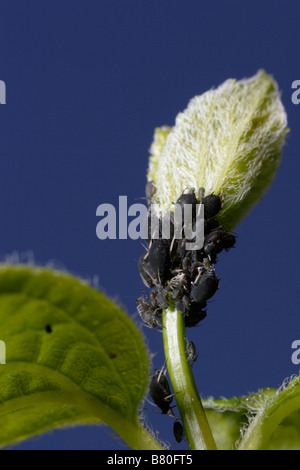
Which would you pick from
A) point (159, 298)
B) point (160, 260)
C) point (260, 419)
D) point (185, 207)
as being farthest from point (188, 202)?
point (260, 419)

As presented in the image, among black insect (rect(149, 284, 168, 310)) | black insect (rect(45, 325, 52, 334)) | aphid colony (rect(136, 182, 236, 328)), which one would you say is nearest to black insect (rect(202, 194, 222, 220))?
aphid colony (rect(136, 182, 236, 328))

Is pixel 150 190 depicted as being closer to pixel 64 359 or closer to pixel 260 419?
pixel 64 359

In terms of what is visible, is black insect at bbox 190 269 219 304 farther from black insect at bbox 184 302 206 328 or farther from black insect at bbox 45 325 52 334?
black insect at bbox 45 325 52 334

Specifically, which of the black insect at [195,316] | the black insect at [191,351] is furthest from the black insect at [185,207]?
the black insect at [191,351]

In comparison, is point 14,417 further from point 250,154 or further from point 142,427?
point 250,154

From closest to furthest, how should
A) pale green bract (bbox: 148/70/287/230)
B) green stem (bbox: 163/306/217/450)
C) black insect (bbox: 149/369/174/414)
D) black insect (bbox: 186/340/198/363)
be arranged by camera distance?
green stem (bbox: 163/306/217/450) → black insect (bbox: 186/340/198/363) → black insect (bbox: 149/369/174/414) → pale green bract (bbox: 148/70/287/230)

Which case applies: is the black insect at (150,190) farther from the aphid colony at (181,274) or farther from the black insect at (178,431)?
the black insect at (178,431)
